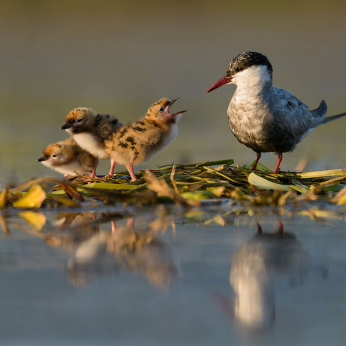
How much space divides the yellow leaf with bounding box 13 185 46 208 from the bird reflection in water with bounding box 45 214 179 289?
376 mm

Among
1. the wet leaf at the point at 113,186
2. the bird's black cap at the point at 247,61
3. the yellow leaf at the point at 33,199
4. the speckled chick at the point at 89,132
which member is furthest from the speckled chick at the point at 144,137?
the yellow leaf at the point at 33,199

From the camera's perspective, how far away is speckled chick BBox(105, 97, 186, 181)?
215 inches

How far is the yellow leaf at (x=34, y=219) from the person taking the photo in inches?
146

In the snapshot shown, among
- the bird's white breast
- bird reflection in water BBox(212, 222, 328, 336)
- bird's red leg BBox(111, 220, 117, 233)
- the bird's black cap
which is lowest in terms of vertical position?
bird's red leg BBox(111, 220, 117, 233)

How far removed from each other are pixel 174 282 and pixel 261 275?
391mm

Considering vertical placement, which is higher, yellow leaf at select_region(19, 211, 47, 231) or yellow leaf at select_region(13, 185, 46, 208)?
yellow leaf at select_region(13, 185, 46, 208)

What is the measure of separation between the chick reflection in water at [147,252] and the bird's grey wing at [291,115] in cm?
231

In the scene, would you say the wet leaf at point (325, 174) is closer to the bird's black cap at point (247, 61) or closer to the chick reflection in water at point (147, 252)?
the bird's black cap at point (247, 61)

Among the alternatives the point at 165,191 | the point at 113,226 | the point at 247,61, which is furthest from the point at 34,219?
the point at 247,61

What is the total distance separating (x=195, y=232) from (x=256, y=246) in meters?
0.48

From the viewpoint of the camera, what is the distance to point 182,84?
14516 mm

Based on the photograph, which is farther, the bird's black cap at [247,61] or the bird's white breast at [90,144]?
the bird's black cap at [247,61]

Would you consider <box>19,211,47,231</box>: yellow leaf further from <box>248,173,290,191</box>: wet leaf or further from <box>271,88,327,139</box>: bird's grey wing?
<box>271,88,327,139</box>: bird's grey wing

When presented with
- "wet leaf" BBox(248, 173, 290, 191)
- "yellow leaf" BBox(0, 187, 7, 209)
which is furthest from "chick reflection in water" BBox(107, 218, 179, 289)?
"wet leaf" BBox(248, 173, 290, 191)
